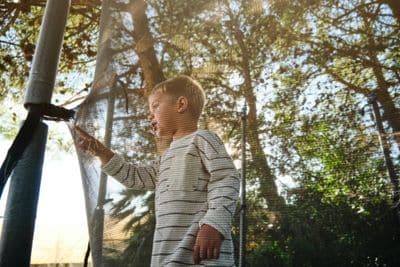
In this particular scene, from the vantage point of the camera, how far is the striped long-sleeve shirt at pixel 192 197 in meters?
0.69

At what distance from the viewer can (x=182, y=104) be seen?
899mm

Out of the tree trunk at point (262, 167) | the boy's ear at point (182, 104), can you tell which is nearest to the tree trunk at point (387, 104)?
the tree trunk at point (262, 167)

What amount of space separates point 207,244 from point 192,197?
0.39ft

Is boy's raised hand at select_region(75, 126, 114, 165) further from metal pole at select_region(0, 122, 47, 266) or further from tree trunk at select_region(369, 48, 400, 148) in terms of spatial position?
tree trunk at select_region(369, 48, 400, 148)

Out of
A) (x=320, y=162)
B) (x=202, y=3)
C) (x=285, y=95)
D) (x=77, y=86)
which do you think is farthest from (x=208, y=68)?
(x=77, y=86)

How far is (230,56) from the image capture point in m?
1.57

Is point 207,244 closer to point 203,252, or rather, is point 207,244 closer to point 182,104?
point 203,252

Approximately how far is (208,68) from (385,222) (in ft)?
3.19

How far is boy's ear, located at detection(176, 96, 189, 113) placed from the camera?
0.90 metres

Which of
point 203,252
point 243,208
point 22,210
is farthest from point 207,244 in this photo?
point 243,208

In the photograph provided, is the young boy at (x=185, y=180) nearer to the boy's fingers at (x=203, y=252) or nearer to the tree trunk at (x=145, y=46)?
the boy's fingers at (x=203, y=252)

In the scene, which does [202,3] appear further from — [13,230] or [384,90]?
[13,230]

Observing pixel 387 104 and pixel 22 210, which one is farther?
pixel 387 104

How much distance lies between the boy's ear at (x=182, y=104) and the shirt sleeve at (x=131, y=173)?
0.15 m
